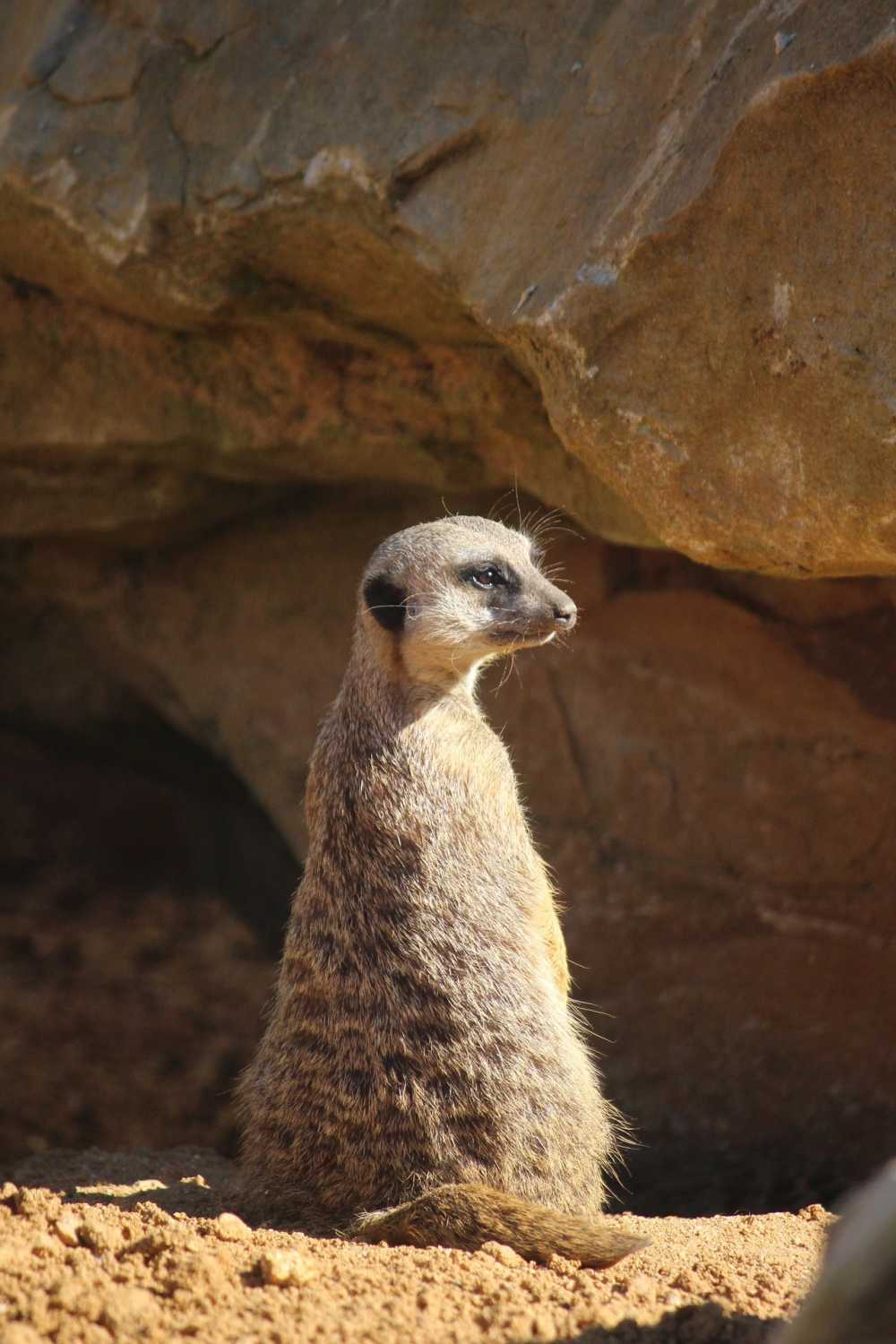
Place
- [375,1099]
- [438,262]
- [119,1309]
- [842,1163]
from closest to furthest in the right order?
[119,1309], [375,1099], [438,262], [842,1163]

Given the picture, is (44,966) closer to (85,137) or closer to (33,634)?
(33,634)

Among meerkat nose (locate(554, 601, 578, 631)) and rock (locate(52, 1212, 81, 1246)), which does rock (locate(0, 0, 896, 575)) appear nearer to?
meerkat nose (locate(554, 601, 578, 631))

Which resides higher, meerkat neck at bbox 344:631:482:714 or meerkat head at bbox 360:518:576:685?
meerkat head at bbox 360:518:576:685

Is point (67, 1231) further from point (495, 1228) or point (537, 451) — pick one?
point (537, 451)

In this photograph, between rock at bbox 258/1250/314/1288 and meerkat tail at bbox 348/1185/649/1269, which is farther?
meerkat tail at bbox 348/1185/649/1269

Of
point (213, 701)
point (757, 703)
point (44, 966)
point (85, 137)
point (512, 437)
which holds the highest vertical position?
point (85, 137)

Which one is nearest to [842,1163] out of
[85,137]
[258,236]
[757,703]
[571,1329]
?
[757,703]

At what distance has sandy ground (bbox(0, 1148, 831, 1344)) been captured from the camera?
1.85 m

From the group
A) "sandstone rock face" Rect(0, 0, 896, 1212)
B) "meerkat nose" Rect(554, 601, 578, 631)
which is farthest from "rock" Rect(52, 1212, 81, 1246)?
"sandstone rock face" Rect(0, 0, 896, 1212)

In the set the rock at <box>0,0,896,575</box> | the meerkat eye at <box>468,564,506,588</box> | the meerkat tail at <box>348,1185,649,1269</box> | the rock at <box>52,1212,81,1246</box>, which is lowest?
the rock at <box>52,1212,81,1246</box>

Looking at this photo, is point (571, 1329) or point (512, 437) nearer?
point (571, 1329)

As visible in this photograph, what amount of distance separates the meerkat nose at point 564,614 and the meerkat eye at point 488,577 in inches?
5.3

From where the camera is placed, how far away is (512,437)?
3389 millimetres

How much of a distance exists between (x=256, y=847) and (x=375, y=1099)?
247 cm
